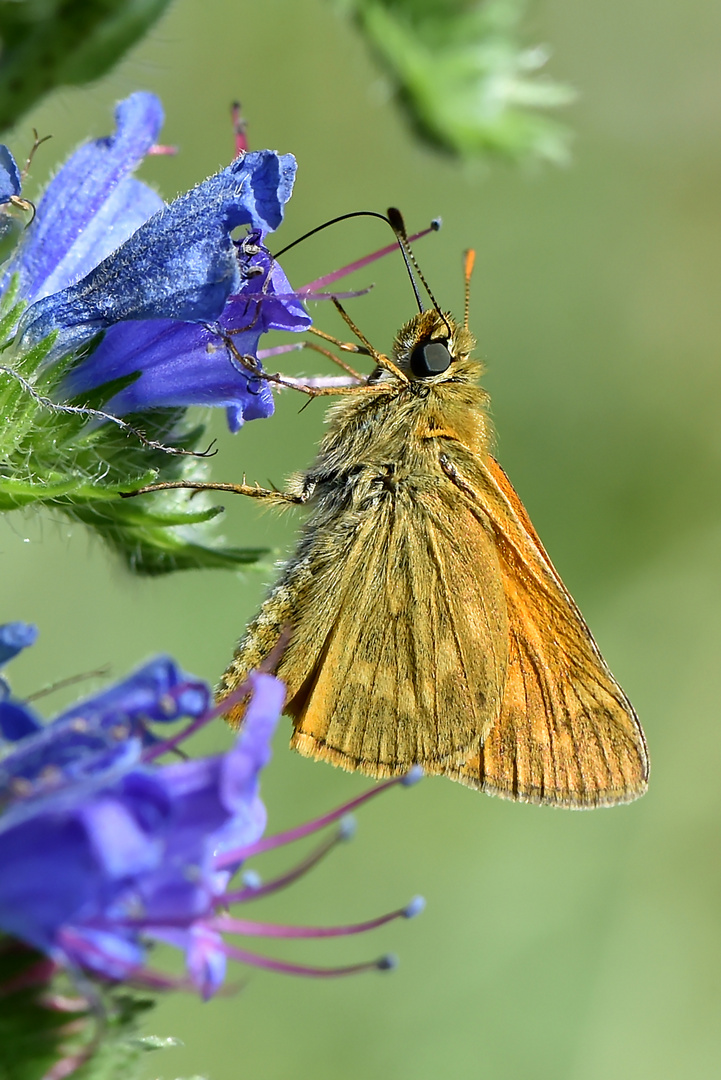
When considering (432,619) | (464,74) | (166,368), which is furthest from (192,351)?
(464,74)

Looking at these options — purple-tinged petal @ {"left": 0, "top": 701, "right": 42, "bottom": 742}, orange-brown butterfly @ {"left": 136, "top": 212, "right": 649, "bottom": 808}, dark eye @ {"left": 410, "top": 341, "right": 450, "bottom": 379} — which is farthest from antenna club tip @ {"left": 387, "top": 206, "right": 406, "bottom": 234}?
purple-tinged petal @ {"left": 0, "top": 701, "right": 42, "bottom": 742}

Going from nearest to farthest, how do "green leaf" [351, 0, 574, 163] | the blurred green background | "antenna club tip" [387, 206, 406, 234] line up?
"antenna club tip" [387, 206, 406, 234], "green leaf" [351, 0, 574, 163], the blurred green background

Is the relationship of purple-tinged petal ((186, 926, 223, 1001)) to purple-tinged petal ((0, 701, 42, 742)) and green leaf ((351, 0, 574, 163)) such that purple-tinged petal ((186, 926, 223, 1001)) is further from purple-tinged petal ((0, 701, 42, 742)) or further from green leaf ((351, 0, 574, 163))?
green leaf ((351, 0, 574, 163))

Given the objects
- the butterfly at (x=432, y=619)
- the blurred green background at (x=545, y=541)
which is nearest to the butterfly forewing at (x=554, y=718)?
the butterfly at (x=432, y=619)

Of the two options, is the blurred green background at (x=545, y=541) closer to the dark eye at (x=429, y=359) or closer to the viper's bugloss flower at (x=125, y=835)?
the dark eye at (x=429, y=359)

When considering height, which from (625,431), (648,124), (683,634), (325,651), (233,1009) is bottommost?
(233,1009)

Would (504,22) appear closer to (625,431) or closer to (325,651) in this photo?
(325,651)

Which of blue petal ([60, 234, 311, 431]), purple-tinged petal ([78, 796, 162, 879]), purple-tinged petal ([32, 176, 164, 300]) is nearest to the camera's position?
purple-tinged petal ([78, 796, 162, 879])

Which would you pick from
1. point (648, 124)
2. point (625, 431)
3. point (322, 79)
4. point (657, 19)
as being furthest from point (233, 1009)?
point (657, 19)
